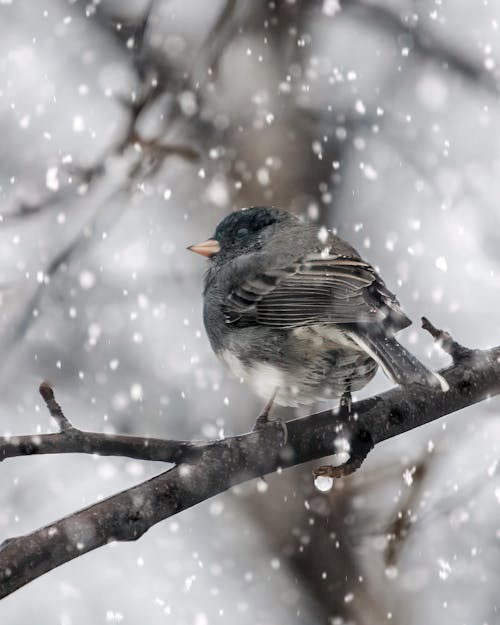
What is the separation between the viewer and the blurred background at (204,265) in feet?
13.8

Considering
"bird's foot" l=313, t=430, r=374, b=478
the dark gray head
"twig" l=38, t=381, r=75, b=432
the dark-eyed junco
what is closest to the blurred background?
the dark gray head

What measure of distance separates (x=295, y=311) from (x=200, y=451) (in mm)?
930

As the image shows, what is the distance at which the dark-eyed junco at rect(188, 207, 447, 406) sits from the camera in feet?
9.00

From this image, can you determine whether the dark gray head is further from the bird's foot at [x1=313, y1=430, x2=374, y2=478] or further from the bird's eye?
the bird's foot at [x1=313, y1=430, x2=374, y2=478]

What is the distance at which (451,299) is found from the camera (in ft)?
17.5

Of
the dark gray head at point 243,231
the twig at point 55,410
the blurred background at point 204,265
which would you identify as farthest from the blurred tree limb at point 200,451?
the blurred background at point 204,265

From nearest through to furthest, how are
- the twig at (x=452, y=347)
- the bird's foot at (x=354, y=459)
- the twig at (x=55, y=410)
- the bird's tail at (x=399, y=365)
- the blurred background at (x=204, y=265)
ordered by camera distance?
the twig at (x=55, y=410)
the bird's foot at (x=354, y=459)
the bird's tail at (x=399, y=365)
the twig at (x=452, y=347)
the blurred background at (x=204, y=265)

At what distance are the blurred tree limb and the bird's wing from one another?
0.87 feet

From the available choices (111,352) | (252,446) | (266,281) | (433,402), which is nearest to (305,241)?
(266,281)

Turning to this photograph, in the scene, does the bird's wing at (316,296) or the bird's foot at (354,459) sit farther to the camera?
the bird's wing at (316,296)

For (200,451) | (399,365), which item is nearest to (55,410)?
(200,451)

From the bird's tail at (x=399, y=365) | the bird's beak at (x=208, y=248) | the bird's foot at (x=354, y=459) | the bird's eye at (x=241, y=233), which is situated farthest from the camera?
the bird's eye at (x=241, y=233)

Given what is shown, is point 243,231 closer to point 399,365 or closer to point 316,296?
point 316,296

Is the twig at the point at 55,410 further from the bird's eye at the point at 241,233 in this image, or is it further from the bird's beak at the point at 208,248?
the bird's eye at the point at 241,233
